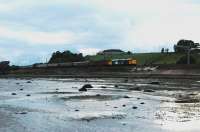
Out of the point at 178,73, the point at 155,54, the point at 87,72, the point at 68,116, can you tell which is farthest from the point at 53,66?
the point at 68,116

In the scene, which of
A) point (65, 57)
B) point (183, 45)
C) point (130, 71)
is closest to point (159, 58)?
point (183, 45)

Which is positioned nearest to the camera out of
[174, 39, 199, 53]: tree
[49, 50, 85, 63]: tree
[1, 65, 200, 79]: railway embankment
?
[1, 65, 200, 79]: railway embankment

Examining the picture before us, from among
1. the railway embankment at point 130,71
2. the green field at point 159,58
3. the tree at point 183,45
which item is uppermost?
the tree at point 183,45

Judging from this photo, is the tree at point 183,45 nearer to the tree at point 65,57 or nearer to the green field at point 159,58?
the green field at point 159,58

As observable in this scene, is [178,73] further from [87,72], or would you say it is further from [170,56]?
[170,56]

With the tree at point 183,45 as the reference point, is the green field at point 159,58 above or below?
below

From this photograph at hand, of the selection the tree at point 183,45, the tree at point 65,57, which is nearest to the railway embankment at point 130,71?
the tree at point 65,57

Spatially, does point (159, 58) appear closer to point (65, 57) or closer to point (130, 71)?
point (130, 71)

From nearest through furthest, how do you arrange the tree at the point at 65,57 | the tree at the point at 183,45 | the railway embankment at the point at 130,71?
the railway embankment at the point at 130,71 < the tree at the point at 183,45 < the tree at the point at 65,57

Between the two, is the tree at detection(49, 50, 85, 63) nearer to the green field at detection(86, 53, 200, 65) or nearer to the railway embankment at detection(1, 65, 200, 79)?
the railway embankment at detection(1, 65, 200, 79)

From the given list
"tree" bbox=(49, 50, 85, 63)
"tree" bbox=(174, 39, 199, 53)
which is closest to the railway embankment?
"tree" bbox=(49, 50, 85, 63)

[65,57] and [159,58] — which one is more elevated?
[65,57]

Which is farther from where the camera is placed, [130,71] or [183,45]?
[183,45]

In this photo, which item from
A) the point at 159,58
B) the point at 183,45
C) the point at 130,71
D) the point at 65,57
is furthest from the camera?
the point at 65,57
